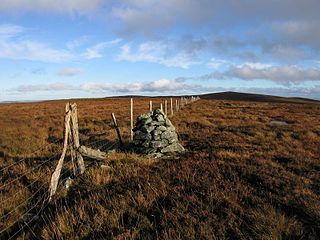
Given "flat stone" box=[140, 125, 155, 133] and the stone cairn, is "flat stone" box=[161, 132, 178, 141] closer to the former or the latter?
the stone cairn

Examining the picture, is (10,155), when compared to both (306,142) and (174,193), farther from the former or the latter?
(306,142)

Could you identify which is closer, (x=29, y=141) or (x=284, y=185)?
(x=284, y=185)

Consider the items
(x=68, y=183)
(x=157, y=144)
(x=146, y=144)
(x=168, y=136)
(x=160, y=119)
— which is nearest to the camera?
(x=68, y=183)

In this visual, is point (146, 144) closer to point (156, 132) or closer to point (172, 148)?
point (156, 132)

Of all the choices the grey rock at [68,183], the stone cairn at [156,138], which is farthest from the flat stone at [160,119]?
the grey rock at [68,183]

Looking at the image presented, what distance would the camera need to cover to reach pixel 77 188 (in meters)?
7.67

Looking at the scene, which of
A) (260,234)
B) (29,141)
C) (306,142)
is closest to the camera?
(260,234)

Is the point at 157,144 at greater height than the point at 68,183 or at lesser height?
greater

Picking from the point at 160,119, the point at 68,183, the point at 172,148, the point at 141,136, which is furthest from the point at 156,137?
the point at 68,183

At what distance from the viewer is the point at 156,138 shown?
11852 millimetres

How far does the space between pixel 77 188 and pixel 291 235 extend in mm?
4645

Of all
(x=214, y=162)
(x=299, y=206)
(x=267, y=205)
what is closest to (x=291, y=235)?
(x=267, y=205)

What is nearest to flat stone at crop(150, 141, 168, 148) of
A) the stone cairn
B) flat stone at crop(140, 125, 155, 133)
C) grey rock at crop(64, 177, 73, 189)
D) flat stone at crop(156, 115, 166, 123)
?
the stone cairn

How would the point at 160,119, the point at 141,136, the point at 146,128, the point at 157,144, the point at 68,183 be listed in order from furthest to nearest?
the point at 160,119 < the point at 146,128 < the point at 141,136 < the point at 157,144 < the point at 68,183
